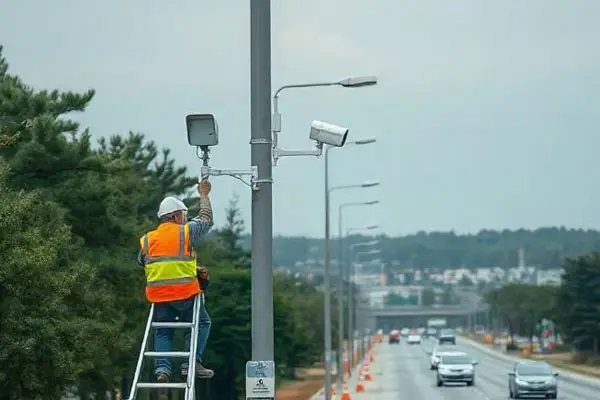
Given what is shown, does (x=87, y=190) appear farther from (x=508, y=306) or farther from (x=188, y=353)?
(x=508, y=306)

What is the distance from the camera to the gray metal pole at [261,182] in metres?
14.5

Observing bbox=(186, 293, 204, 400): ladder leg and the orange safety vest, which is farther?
the orange safety vest

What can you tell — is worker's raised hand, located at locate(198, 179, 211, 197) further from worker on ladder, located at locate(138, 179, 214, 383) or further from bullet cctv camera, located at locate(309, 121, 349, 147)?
bullet cctv camera, located at locate(309, 121, 349, 147)

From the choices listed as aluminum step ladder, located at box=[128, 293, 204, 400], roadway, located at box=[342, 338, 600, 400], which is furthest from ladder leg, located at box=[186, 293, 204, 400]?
roadway, located at box=[342, 338, 600, 400]

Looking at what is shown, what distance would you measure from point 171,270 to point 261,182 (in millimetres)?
2459

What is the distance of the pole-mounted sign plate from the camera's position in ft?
46.5

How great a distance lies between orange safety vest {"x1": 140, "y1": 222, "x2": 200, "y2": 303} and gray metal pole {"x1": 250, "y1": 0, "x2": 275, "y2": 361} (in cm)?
211

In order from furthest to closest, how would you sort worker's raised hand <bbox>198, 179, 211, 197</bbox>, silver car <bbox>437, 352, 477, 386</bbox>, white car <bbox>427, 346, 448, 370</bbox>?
white car <bbox>427, 346, 448, 370</bbox>, silver car <bbox>437, 352, 477, 386</bbox>, worker's raised hand <bbox>198, 179, 211, 197</bbox>

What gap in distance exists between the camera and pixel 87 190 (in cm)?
3994

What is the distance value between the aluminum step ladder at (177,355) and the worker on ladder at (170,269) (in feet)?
0.31

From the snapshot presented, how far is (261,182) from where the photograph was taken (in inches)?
574

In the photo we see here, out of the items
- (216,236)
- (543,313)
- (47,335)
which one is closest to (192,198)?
(216,236)

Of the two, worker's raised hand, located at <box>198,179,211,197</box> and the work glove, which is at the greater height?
worker's raised hand, located at <box>198,179,211,197</box>

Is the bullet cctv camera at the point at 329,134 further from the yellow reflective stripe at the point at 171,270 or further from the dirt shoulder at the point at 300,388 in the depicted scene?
the dirt shoulder at the point at 300,388
